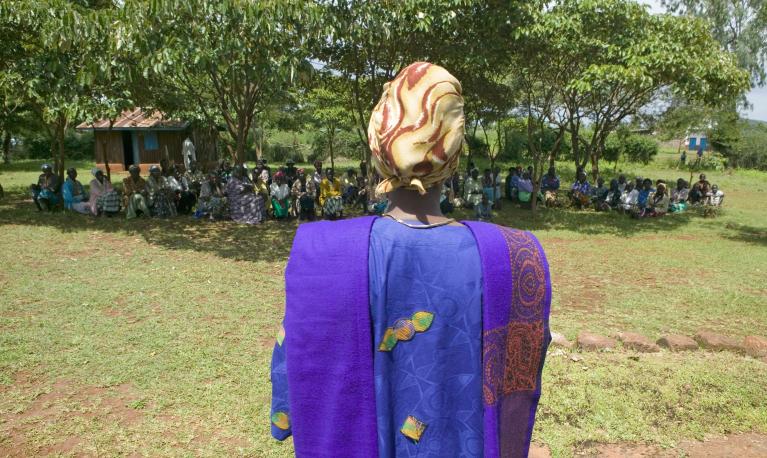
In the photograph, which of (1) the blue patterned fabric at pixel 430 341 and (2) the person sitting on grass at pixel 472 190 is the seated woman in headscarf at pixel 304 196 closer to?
(2) the person sitting on grass at pixel 472 190

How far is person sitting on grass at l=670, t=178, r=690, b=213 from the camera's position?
14.4m

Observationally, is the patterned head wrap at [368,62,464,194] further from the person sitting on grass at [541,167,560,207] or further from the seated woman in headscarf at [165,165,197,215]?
the person sitting on grass at [541,167,560,207]

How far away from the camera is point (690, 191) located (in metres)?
15.3

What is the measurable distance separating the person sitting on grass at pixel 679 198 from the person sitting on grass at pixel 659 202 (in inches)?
44.6

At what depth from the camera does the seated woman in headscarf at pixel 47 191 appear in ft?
36.2

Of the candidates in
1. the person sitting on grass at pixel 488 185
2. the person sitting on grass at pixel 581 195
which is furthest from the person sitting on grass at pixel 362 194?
the person sitting on grass at pixel 581 195

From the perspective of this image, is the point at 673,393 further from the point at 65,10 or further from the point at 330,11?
the point at 65,10

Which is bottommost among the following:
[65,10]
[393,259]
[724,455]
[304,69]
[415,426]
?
[724,455]

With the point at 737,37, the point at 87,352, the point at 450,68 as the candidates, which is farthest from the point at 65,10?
the point at 737,37

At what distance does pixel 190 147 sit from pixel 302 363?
2159cm

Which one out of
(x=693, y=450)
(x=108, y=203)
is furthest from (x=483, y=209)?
(x=693, y=450)

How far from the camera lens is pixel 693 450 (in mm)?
3299

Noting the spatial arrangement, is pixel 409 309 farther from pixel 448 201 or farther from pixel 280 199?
pixel 448 201

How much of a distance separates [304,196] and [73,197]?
15.7ft
